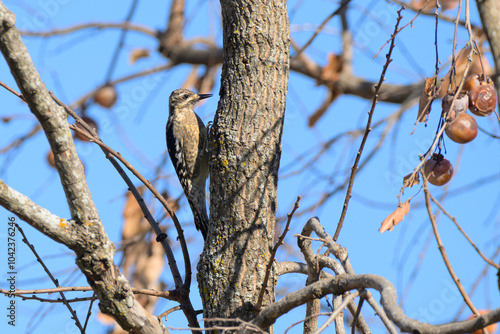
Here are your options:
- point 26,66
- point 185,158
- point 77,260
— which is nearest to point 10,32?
point 26,66

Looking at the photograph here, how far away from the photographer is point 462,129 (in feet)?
7.07

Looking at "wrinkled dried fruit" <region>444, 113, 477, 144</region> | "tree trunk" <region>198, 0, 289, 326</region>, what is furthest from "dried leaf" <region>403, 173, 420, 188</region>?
"tree trunk" <region>198, 0, 289, 326</region>

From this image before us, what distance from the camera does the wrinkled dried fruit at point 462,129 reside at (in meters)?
2.15

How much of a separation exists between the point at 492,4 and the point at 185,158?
3221 mm

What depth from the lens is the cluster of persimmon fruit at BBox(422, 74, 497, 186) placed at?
2.15 metres

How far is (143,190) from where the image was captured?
165 inches

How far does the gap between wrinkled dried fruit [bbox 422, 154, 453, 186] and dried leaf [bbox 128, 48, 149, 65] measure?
4.72m

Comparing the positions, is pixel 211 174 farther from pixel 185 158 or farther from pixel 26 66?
pixel 185 158

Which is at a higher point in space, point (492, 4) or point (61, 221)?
point (492, 4)

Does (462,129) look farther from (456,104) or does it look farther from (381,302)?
(381,302)

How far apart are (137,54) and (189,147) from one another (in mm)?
1864

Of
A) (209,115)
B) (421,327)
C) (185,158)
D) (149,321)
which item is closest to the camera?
(421,327)

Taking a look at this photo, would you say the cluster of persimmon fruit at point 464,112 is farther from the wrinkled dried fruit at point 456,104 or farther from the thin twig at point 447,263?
the thin twig at point 447,263

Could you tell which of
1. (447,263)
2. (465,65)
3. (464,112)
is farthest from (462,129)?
(465,65)
